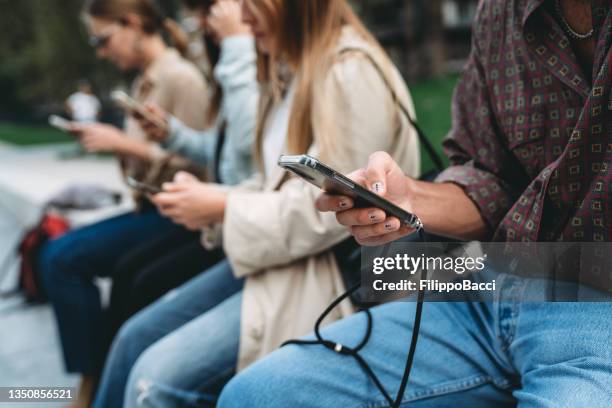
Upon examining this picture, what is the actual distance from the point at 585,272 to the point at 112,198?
3579 millimetres

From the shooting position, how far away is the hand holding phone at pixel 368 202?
973 mm

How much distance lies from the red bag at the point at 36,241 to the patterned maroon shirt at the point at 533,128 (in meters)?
2.99

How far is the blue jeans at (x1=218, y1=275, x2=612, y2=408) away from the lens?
3.34ft

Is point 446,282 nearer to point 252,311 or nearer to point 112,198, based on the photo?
point 252,311

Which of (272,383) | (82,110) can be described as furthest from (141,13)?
(82,110)

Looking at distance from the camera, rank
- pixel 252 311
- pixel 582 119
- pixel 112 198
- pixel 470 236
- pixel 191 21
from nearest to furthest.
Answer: pixel 582 119 → pixel 470 236 → pixel 252 311 → pixel 191 21 → pixel 112 198

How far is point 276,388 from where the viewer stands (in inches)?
46.2

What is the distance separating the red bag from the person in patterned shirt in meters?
2.85

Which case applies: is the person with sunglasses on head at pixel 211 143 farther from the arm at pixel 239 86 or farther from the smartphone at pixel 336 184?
the smartphone at pixel 336 184

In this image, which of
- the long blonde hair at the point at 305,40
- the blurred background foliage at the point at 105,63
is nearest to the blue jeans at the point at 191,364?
the long blonde hair at the point at 305,40

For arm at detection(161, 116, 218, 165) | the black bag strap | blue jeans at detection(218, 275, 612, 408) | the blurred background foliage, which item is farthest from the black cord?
the blurred background foliage

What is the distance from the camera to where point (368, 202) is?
1020 mm

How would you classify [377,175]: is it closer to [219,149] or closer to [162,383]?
[162,383]

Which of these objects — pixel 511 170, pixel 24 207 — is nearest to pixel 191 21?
pixel 511 170
